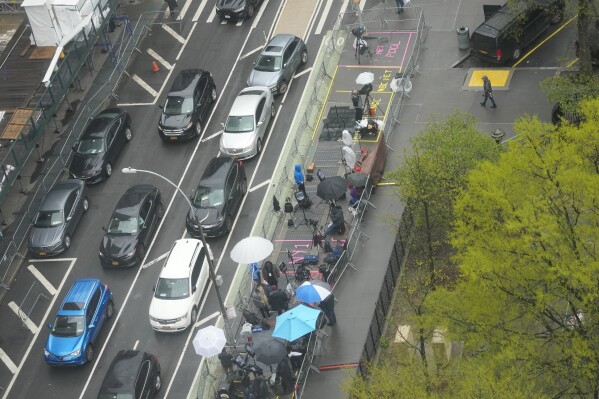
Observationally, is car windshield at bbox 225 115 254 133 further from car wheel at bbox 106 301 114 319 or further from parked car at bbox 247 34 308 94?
car wheel at bbox 106 301 114 319

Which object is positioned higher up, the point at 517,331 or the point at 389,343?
the point at 517,331

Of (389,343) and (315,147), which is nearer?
(389,343)

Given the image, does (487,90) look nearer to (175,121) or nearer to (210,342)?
(175,121)

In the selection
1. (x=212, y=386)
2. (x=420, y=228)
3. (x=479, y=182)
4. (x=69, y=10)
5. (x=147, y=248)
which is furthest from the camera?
(x=69, y=10)

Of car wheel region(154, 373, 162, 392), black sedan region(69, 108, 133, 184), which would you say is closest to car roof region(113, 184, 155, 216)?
black sedan region(69, 108, 133, 184)

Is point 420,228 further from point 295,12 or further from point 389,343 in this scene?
point 295,12

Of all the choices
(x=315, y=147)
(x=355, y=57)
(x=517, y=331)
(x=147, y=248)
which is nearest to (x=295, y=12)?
(x=355, y=57)

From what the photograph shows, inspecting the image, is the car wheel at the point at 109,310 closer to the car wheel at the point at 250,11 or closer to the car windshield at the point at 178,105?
the car windshield at the point at 178,105
